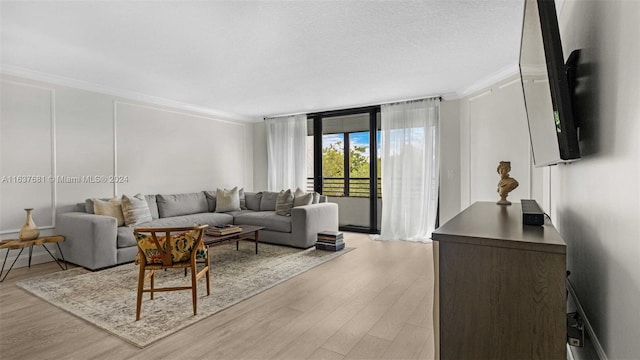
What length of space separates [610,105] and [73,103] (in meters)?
5.60

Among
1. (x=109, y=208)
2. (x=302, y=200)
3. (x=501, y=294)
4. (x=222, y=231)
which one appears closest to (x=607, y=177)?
(x=501, y=294)

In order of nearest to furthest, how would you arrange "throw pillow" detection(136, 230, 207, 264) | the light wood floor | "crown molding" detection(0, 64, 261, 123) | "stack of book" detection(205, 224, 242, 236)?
1. the light wood floor
2. "throw pillow" detection(136, 230, 207, 264)
3. "stack of book" detection(205, 224, 242, 236)
4. "crown molding" detection(0, 64, 261, 123)

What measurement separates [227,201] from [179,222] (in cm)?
129

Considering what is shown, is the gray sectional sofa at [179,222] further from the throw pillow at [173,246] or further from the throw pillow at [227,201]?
the throw pillow at [173,246]

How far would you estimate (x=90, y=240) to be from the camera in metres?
3.71

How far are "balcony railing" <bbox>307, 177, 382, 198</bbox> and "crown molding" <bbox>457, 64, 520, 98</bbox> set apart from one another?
85.6 inches

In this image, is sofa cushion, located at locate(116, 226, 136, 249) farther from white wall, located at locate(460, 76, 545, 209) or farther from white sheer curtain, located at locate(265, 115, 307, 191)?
white wall, located at locate(460, 76, 545, 209)

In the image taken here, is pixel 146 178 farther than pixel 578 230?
Yes

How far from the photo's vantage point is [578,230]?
1646 mm

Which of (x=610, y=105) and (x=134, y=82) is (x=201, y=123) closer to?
(x=134, y=82)

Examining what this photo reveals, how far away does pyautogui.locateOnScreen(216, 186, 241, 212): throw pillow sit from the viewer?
5.87 metres

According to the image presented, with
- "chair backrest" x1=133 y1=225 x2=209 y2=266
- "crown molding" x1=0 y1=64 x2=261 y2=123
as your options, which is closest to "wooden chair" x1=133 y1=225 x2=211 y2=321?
"chair backrest" x1=133 y1=225 x2=209 y2=266

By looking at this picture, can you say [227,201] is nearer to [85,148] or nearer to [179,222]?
[179,222]

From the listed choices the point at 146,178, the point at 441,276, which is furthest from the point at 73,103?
the point at 441,276
